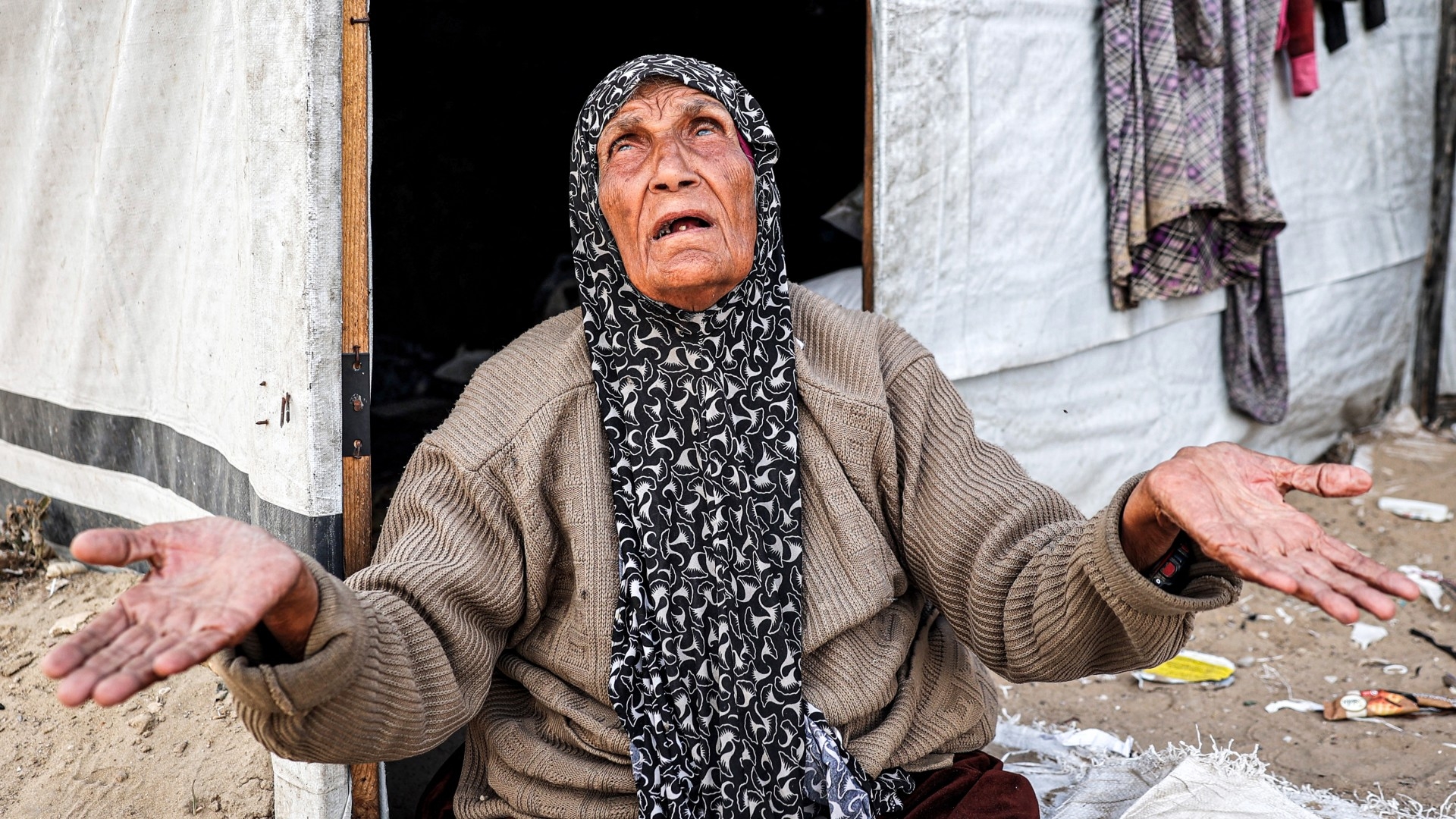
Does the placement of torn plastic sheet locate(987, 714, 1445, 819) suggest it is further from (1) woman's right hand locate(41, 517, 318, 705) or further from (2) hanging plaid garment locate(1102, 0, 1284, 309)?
(2) hanging plaid garment locate(1102, 0, 1284, 309)

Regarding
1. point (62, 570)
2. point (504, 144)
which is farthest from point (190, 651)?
point (504, 144)

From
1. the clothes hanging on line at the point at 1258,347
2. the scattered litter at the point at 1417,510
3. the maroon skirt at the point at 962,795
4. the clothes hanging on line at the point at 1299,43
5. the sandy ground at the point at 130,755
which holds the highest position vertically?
the clothes hanging on line at the point at 1299,43

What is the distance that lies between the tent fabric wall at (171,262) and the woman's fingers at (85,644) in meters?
0.73

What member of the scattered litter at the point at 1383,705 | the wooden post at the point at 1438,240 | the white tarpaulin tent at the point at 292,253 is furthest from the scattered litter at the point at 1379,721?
the wooden post at the point at 1438,240

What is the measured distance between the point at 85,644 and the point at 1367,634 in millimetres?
4039

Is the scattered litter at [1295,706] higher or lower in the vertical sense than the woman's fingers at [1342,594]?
lower

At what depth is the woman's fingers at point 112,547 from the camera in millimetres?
1204

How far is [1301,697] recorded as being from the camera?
3604 millimetres

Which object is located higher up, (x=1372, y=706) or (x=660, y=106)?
(x=660, y=106)

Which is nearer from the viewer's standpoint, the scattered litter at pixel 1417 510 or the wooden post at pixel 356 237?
the wooden post at pixel 356 237

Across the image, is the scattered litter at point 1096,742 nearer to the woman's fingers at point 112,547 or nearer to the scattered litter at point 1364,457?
the woman's fingers at point 112,547

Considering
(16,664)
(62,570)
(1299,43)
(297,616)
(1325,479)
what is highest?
(1299,43)

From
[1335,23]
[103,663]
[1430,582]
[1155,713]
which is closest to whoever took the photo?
[103,663]

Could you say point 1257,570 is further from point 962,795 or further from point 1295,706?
point 1295,706
